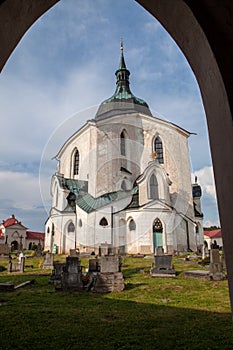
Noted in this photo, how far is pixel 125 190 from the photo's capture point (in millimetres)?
31641

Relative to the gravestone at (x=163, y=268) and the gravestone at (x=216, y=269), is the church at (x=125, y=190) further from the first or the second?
the gravestone at (x=216, y=269)

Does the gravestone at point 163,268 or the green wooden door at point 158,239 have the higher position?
the green wooden door at point 158,239

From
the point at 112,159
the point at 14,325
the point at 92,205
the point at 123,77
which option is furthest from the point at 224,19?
the point at 123,77

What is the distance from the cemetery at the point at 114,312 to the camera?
4.27 meters

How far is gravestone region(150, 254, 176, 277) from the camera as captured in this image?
12398 mm

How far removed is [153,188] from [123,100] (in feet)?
61.7

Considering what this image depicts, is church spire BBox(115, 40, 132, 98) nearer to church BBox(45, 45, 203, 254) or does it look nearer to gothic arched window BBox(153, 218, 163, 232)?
church BBox(45, 45, 203, 254)

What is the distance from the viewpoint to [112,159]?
32.9m

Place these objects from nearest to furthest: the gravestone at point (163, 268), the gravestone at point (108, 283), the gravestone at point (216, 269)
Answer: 1. the gravestone at point (108, 283)
2. the gravestone at point (216, 269)
3. the gravestone at point (163, 268)

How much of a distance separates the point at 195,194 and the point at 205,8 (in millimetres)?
38328

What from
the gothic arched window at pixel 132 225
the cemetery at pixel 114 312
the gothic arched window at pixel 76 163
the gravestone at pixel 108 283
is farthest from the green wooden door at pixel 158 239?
the gravestone at pixel 108 283

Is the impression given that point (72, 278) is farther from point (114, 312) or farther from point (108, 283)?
point (114, 312)

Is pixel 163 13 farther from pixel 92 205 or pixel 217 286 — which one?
pixel 92 205

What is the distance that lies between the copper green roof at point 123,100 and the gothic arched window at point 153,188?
43.1 ft
